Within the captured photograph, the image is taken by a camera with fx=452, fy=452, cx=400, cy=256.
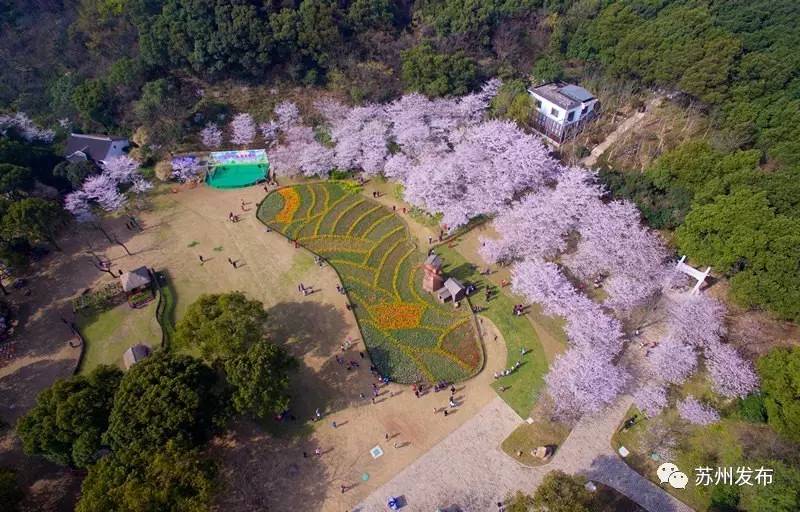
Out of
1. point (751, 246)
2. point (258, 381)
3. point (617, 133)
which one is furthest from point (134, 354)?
point (617, 133)

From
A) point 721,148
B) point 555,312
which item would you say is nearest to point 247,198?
point 555,312

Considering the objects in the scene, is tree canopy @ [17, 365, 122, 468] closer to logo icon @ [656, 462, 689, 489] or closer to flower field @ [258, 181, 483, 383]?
flower field @ [258, 181, 483, 383]

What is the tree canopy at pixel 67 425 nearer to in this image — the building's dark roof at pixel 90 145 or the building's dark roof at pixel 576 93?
the building's dark roof at pixel 90 145

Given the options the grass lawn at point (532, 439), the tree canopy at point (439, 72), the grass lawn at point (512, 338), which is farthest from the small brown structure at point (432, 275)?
the tree canopy at point (439, 72)

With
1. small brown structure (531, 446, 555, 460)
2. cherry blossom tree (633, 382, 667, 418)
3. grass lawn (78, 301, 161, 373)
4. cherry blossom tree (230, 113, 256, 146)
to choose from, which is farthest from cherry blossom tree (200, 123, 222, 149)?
cherry blossom tree (633, 382, 667, 418)

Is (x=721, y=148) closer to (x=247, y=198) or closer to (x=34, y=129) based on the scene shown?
(x=247, y=198)

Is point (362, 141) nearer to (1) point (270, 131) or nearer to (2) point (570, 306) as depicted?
(1) point (270, 131)
